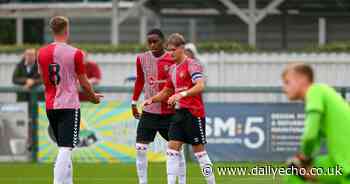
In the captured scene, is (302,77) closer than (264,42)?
Yes

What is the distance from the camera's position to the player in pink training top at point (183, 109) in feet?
43.2

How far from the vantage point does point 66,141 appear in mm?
12242

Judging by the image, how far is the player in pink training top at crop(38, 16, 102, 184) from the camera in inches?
479

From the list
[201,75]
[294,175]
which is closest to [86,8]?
[201,75]

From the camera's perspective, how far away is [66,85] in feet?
40.3

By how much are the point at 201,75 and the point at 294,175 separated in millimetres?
4645

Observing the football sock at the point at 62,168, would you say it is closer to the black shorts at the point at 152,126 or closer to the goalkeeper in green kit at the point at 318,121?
the black shorts at the point at 152,126

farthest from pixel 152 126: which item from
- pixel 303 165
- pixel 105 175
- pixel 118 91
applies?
pixel 118 91

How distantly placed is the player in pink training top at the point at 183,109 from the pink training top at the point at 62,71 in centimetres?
138

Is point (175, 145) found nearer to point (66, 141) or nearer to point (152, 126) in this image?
point (152, 126)

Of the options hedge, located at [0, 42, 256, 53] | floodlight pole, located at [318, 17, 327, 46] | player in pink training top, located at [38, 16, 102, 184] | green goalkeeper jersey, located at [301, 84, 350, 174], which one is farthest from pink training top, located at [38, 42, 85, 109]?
floodlight pole, located at [318, 17, 327, 46]

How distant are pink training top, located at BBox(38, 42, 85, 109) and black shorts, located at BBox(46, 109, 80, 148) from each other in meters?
0.06

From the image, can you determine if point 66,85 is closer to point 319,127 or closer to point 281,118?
point 319,127

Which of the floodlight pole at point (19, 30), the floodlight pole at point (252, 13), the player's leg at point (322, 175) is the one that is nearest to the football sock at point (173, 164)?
the player's leg at point (322, 175)
